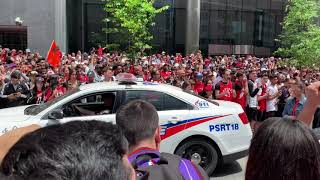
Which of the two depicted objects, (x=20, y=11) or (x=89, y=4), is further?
(x=89, y=4)

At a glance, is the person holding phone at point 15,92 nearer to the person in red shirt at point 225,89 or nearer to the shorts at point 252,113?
the person in red shirt at point 225,89

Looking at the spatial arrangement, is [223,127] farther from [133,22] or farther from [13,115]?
[133,22]

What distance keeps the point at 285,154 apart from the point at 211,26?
A: 3759 cm

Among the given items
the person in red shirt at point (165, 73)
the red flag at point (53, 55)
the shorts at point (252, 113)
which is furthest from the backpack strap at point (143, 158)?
the red flag at point (53, 55)

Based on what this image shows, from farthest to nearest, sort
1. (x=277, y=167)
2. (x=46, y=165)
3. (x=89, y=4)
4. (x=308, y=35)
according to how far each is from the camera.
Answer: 1. (x=89, y=4)
2. (x=308, y=35)
3. (x=277, y=167)
4. (x=46, y=165)

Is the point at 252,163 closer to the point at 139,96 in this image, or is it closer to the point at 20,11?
the point at 139,96

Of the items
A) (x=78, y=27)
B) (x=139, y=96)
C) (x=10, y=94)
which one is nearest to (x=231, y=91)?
(x=139, y=96)

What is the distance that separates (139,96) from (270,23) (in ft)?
118

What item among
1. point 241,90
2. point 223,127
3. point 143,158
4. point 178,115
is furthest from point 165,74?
point 143,158

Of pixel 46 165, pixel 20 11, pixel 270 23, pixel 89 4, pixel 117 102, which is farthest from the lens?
pixel 270 23

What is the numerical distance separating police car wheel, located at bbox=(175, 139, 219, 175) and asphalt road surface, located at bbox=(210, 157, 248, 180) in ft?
0.78

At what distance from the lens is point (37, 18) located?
28.7 m

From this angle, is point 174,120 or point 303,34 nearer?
point 174,120

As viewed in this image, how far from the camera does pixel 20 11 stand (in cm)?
2866
